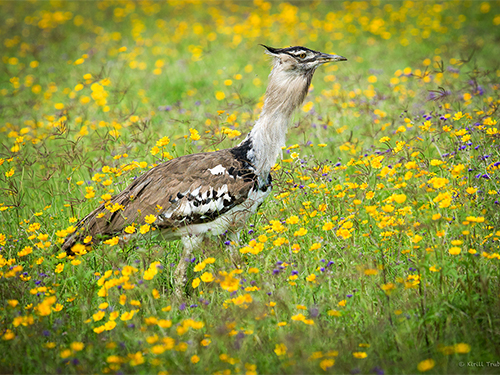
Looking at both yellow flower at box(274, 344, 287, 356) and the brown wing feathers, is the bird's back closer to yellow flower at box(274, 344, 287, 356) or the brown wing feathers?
the brown wing feathers

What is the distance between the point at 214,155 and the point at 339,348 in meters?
1.93

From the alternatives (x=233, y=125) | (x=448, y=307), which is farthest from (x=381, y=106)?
(x=448, y=307)

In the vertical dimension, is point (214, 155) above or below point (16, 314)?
above

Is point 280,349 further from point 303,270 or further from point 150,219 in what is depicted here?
point 150,219

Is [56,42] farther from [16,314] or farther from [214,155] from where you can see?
[16,314]

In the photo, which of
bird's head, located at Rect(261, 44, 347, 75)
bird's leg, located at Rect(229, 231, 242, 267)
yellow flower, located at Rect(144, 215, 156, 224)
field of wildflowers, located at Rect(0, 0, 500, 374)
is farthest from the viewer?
bird's head, located at Rect(261, 44, 347, 75)

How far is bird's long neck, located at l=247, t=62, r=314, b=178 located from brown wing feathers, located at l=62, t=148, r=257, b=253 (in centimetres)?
20

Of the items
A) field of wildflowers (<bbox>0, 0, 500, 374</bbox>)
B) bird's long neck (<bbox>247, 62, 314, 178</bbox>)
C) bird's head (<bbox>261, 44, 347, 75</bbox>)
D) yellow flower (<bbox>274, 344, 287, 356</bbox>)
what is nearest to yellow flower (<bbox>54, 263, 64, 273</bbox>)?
field of wildflowers (<bbox>0, 0, 500, 374</bbox>)

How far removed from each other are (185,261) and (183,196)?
495 millimetres

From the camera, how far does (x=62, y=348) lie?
254 cm

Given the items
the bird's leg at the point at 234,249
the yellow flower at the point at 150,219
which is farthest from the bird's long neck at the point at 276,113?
the yellow flower at the point at 150,219

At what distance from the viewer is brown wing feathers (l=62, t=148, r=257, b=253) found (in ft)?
11.9

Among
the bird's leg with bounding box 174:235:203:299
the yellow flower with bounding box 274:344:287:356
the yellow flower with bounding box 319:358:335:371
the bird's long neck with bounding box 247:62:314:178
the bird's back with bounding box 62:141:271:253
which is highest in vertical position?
the bird's long neck with bounding box 247:62:314:178

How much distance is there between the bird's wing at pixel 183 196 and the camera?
362 centimetres
